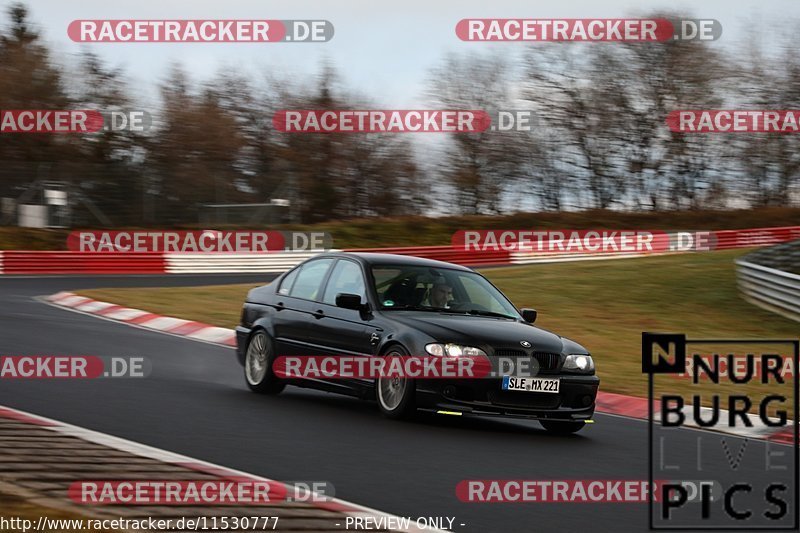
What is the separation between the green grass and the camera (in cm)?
1748

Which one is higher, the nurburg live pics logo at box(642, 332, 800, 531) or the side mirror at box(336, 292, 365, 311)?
the side mirror at box(336, 292, 365, 311)

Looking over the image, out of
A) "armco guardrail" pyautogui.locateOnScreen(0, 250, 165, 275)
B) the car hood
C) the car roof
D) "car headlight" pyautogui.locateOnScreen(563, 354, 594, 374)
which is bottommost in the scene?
"car headlight" pyautogui.locateOnScreen(563, 354, 594, 374)

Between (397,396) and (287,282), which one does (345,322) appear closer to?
(397,396)

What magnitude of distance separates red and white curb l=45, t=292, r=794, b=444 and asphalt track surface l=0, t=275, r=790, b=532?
19.1 inches

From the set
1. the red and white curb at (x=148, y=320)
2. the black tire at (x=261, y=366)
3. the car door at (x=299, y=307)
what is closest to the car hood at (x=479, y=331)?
the car door at (x=299, y=307)

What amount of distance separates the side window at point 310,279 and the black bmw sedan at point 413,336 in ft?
0.04

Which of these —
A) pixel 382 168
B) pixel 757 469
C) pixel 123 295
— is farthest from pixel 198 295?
pixel 382 168

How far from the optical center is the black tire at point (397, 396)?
9344 mm

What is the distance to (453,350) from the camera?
9.31 meters

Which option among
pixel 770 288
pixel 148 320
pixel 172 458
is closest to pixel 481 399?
pixel 172 458

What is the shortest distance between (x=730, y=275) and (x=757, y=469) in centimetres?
2108

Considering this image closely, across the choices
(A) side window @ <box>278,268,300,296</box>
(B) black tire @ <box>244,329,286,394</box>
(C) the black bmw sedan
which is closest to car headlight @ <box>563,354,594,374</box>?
(C) the black bmw sedan

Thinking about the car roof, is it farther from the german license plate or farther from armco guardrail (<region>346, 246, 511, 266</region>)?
armco guardrail (<region>346, 246, 511, 266</region>)

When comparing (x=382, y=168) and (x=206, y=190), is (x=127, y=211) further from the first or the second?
(x=382, y=168)
